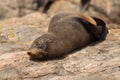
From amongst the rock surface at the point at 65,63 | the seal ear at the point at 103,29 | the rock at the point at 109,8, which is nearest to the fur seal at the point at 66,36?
the seal ear at the point at 103,29

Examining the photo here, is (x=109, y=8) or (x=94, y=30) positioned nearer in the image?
(x=94, y=30)

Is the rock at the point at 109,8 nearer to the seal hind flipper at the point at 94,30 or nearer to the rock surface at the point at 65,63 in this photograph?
the rock surface at the point at 65,63

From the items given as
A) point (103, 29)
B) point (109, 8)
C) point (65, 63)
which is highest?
point (103, 29)

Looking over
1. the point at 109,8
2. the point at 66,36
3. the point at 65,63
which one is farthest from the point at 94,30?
the point at 109,8

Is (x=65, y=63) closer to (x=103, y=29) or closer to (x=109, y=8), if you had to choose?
(x=103, y=29)

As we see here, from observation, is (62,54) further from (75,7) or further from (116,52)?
(75,7)

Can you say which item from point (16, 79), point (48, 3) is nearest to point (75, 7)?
point (48, 3)

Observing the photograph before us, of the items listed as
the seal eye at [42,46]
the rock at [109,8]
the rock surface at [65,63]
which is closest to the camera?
the rock surface at [65,63]

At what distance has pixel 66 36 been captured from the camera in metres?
8.09

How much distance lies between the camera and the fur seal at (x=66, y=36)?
757 cm

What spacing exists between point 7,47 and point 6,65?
3.35ft

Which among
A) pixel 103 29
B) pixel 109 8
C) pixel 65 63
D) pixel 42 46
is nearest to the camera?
pixel 65 63

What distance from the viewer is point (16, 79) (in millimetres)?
7000

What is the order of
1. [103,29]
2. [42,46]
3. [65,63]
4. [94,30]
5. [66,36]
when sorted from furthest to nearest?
[103,29] → [94,30] → [66,36] → [42,46] → [65,63]
